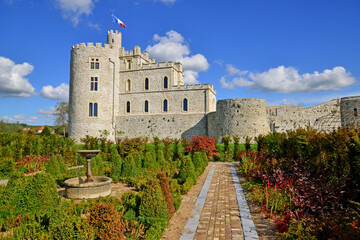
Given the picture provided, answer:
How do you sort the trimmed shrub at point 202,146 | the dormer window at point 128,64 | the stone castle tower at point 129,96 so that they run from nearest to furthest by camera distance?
the trimmed shrub at point 202,146 → the stone castle tower at point 129,96 → the dormer window at point 128,64

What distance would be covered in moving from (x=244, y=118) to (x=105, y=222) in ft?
75.3

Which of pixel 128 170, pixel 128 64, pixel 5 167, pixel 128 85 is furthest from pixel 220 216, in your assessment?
pixel 128 64

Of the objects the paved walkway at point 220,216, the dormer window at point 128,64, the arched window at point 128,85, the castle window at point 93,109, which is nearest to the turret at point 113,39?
the dormer window at point 128,64

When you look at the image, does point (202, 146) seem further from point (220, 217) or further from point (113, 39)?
point (113, 39)

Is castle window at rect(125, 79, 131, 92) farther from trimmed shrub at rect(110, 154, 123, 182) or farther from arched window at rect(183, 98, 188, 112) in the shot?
trimmed shrub at rect(110, 154, 123, 182)

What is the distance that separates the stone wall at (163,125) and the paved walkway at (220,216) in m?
20.0

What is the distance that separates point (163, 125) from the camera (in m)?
30.7

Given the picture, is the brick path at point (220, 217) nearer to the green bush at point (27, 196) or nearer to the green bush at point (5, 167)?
the green bush at point (27, 196)

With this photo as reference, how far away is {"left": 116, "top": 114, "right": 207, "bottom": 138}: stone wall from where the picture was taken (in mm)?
29453

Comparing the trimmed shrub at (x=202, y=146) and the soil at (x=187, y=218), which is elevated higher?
the trimmed shrub at (x=202, y=146)

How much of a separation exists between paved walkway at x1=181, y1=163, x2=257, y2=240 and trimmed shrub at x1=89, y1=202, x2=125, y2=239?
1477mm

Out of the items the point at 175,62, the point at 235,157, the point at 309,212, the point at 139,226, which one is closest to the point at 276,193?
the point at 309,212

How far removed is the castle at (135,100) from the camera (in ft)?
96.3

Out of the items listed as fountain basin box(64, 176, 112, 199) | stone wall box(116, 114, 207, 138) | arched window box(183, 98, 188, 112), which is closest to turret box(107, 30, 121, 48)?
stone wall box(116, 114, 207, 138)
